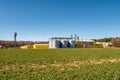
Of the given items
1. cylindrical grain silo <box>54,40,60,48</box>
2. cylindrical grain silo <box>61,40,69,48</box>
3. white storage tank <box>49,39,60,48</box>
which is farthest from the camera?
cylindrical grain silo <box>61,40,69,48</box>

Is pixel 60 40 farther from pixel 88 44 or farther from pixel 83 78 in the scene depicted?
pixel 83 78

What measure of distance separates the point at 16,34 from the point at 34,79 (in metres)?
113

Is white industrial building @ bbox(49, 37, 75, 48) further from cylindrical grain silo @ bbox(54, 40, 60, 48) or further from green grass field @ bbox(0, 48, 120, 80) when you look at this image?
green grass field @ bbox(0, 48, 120, 80)

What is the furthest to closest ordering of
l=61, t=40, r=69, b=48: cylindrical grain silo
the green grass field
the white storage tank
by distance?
l=61, t=40, r=69, b=48: cylindrical grain silo → the white storage tank → the green grass field

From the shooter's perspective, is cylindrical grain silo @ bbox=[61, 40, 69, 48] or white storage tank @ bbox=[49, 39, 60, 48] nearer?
white storage tank @ bbox=[49, 39, 60, 48]

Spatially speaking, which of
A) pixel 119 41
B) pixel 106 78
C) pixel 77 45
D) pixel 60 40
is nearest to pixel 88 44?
pixel 77 45

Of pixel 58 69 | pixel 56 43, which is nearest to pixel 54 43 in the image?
pixel 56 43

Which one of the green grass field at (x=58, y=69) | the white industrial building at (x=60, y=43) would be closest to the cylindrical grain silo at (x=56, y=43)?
the white industrial building at (x=60, y=43)

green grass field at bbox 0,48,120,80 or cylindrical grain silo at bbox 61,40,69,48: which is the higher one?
cylindrical grain silo at bbox 61,40,69,48

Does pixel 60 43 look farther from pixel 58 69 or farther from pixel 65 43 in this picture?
pixel 58 69

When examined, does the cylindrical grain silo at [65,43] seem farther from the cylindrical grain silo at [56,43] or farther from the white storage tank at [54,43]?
the white storage tank at [54,43]

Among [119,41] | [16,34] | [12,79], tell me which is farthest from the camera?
[119,41]

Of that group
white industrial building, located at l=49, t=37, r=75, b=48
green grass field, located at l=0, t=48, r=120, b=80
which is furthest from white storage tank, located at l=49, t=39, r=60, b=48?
green grass field, located at l=0, t=48, r=120, b=80

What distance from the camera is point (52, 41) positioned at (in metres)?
116
